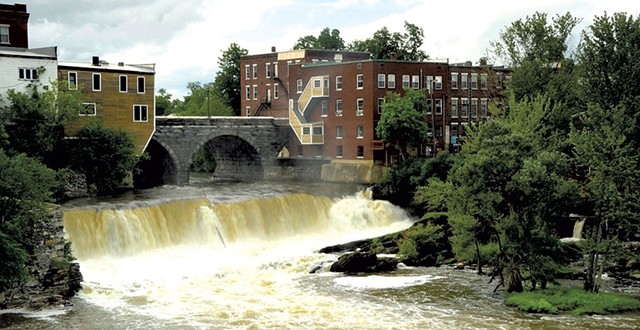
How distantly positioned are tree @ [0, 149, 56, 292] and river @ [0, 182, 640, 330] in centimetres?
230

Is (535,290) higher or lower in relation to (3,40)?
lower

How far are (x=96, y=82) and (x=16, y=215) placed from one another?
3137cm

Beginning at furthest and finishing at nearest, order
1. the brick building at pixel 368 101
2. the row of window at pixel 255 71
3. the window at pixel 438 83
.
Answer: the row of window at pixel 255 71, the window at pixel 438 83, the brick building at pixel 368 101

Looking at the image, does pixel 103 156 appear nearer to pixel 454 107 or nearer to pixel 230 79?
pixel 454 107

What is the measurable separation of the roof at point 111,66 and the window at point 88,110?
119 inches

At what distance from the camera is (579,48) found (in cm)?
6319

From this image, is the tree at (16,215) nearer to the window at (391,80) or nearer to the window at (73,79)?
the window at (73,79)

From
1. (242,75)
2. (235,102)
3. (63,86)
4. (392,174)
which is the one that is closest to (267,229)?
(392,174)

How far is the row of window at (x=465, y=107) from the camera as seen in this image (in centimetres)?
8562

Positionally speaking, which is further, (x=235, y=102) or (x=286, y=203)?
(x=235, y=102)

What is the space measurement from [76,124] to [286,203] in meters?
18.0

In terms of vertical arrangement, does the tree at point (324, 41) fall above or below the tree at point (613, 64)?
above

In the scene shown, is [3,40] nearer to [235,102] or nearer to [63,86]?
[63,86]

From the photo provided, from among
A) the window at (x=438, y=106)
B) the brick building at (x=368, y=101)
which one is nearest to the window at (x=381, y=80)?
the brick building at (x=368, y=101)
